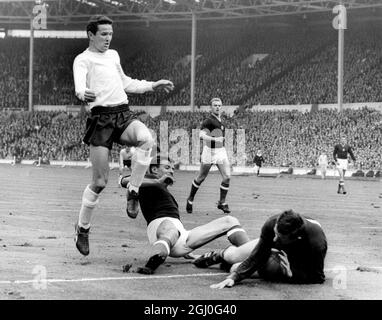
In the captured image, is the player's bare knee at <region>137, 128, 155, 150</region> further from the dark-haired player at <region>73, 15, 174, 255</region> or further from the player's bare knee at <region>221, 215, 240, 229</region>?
the player's bare knee at <region>221, 215, 240, 229</region>

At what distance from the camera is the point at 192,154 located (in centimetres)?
5003

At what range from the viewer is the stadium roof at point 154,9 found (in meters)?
57.2

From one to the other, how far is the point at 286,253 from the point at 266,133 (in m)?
39.7

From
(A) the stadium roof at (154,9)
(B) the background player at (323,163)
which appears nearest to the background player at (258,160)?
(B) the background player at (323,163)

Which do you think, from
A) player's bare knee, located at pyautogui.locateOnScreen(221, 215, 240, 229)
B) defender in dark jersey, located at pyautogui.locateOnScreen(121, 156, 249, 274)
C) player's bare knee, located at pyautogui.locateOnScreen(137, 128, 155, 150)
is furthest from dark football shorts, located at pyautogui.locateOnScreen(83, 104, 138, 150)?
player's bare knee, located at pyautogui.locateOnScreen(221, 215, 240, 229)

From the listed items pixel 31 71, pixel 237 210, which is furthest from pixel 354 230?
pixel 31 71

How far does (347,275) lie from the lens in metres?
8.06

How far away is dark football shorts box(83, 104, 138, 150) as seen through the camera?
895cm

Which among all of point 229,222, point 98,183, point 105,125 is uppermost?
point 105,125

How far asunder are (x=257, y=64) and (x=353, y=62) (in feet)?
28.7

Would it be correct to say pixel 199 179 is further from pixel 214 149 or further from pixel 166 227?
pixel 166 227

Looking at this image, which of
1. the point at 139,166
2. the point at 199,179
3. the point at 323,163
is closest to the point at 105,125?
the point at 139,166

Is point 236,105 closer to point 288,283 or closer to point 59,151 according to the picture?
point 59,151
